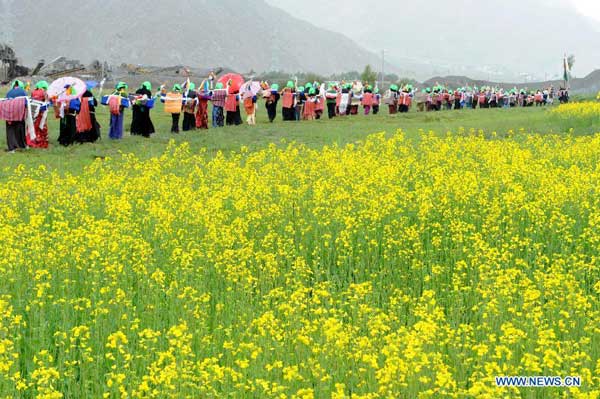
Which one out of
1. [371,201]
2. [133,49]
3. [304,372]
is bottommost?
[304,372]

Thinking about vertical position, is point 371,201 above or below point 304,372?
above

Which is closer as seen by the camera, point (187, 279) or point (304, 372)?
point (304, 372)

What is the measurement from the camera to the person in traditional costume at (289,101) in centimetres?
3008

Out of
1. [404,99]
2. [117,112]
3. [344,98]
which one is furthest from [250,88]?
[404,99]

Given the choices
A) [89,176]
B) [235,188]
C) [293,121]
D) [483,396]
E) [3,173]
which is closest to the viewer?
[483,396]

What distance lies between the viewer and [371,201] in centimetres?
970

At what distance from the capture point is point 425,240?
31.0ft

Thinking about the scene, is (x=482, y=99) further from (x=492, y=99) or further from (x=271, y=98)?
(x=271, y=98)

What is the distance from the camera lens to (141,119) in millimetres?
22391

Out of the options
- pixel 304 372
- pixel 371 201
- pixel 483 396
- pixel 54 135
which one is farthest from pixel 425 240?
pixel 54 135

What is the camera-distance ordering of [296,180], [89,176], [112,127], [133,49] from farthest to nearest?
[133,49] < [112,127] < [89,176] < [296,180]

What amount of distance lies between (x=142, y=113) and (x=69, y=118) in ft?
7.42

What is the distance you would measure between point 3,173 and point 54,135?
7284mm

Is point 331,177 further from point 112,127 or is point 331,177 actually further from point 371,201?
point 112,127
